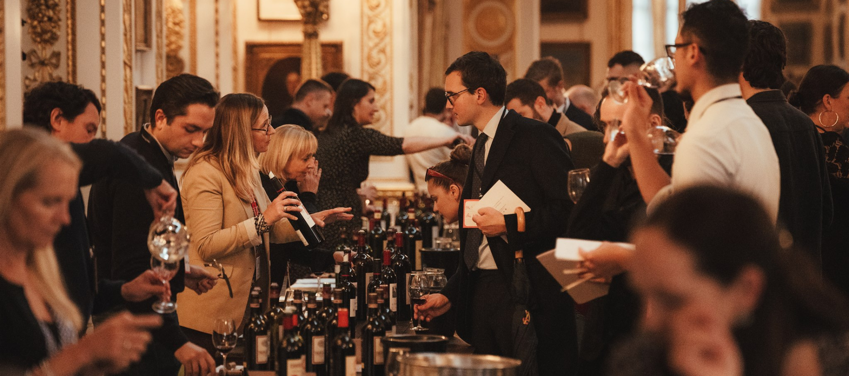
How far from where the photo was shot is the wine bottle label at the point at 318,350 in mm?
2795

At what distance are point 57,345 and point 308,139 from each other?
2.77 m

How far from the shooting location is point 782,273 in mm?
1446

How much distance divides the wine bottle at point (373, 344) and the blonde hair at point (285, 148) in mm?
1744

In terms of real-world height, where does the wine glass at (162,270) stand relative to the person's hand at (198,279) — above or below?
above

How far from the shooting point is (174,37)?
9406mm

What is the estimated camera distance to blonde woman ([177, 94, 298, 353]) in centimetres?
357

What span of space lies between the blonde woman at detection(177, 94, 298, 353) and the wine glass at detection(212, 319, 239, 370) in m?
0.63

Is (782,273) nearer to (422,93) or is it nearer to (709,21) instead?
(709,21)

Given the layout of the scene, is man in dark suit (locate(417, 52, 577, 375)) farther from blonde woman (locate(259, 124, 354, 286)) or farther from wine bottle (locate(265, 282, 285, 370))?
blonde woman (locate(259, 124, 354, 286))

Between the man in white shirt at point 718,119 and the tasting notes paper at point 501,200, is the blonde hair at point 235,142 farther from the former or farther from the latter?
the man in white shirt at point 718,119

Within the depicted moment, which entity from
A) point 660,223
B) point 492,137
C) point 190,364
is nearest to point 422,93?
point 492,137

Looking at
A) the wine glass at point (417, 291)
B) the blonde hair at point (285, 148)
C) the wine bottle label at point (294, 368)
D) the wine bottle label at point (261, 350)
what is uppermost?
the blonde hair at point (285, 148)

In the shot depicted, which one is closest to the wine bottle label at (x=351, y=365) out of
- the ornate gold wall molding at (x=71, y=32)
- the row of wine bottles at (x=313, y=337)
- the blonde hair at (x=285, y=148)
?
the row of wine bottles at (x=313, y=337)

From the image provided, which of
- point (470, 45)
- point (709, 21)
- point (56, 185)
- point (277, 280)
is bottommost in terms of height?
point (277, 280)
